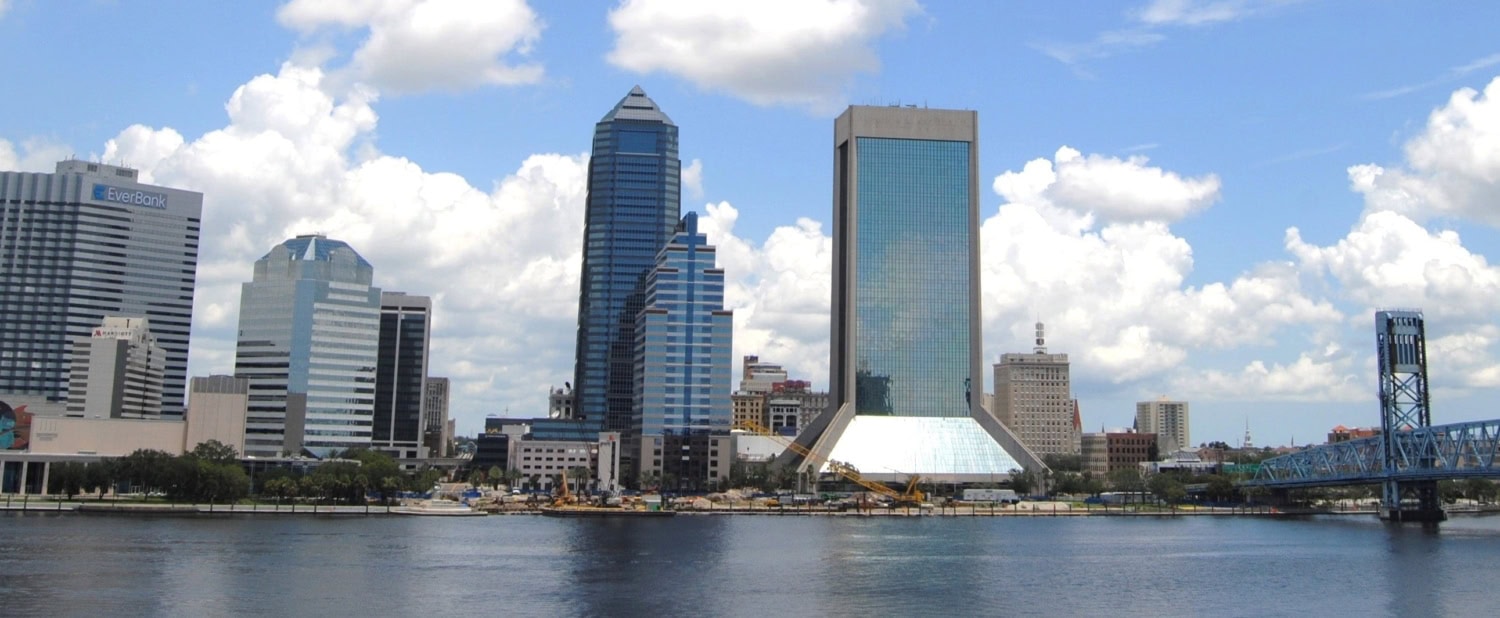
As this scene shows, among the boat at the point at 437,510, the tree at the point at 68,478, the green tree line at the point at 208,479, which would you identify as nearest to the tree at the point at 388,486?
the green tree line at the point at 208,479

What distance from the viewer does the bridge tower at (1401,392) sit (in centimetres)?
18050

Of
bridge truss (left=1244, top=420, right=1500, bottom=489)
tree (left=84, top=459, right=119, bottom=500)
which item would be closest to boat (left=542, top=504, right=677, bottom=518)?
tree (left=84, top=459, right=119, bottom=500)

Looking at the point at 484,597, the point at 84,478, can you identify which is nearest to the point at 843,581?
the point at 484,597

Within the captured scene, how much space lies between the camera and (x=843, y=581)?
96.6m

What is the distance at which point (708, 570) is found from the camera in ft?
337

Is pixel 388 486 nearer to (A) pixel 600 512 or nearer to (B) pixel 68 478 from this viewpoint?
(A) pixel 600 512

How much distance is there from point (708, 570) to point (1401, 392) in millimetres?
120541

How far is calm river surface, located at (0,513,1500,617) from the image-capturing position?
270 ft

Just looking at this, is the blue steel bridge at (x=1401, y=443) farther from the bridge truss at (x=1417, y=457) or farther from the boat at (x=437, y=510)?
the boat at (x=437, y=510)

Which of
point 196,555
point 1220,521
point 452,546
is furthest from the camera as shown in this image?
point 1220,521

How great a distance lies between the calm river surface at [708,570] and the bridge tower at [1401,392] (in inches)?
888

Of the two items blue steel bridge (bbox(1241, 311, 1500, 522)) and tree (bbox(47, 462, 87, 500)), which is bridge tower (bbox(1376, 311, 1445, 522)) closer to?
blue steel bridge (bbox(1241, 311, 1500, 522))

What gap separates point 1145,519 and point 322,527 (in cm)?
11399

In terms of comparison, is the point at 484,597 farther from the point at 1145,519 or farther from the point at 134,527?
the point at 1145,519
